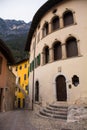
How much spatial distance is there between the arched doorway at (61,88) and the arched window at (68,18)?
575 cm

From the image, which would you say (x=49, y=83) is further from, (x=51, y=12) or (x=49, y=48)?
(x=51, y=12)

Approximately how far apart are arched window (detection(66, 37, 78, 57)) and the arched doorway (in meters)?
2.40

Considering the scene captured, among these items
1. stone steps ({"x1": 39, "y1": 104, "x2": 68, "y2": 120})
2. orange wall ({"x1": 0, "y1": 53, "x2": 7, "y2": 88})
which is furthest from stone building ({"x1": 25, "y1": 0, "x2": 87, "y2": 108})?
orange wall ({"x1": 0, "y1": 53, "x2": 7, "y2": 88})

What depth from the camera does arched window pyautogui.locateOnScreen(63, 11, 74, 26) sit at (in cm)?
1602

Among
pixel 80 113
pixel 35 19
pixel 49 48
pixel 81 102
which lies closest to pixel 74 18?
pixel 49 48

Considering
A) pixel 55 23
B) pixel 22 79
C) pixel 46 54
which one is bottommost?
pixel 22 79

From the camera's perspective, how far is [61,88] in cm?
1462

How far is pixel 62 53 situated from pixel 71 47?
3.45ft

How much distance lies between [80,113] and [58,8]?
1203cm

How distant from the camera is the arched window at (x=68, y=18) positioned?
1602 centimetres

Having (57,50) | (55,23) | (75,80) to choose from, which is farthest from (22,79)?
(75,80)

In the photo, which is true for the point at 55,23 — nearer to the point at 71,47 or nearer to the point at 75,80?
the point at 71,47

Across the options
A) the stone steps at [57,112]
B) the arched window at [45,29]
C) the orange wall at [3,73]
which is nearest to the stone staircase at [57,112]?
the stone steps at [57,112]

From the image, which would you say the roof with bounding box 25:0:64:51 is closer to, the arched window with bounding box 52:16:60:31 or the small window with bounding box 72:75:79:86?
the arched window with bounding box 52:16:60:31
